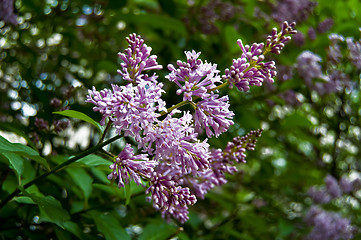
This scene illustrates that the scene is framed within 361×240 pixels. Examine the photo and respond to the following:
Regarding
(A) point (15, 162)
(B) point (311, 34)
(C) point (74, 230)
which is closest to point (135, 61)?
(A) point (15, 162)

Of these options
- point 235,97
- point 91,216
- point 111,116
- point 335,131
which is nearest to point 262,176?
point 335,131

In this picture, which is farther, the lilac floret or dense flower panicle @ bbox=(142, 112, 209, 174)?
the lilac floret

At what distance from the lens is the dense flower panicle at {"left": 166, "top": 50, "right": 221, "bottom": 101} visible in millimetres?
1463

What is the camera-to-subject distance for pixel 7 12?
8.74 feet

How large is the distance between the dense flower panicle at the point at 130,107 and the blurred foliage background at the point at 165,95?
2.38 feet

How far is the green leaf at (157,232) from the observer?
2254mm

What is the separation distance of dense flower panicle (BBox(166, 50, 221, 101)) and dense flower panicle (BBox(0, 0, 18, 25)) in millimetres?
1684

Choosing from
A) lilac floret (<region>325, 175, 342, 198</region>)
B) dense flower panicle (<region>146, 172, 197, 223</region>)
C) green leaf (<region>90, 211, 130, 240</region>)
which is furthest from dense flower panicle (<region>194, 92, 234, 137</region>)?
lilac floret (<region>325, 175, 342, 198</region>)

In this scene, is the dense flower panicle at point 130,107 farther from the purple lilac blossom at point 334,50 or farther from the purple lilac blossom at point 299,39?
the purple lilac blossom at point 299,39

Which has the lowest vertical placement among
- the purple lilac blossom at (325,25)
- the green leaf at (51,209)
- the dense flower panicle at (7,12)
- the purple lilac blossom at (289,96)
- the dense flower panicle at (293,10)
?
the green leaf at (51,209)

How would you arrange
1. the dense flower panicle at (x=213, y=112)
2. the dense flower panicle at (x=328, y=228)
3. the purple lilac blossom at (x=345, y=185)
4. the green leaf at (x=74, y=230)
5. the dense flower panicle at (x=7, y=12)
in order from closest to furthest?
the dense flower panicle at (x=213, y=112), the green leaf at (x=74, y=230), the dense flower panicle at (x=7, y=12), the dense flower panicle at (x=328, y=228), the purple lilac blossom at (x=345, y=185)

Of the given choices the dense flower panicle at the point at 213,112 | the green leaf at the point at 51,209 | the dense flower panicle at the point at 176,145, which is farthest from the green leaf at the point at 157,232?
the dense flower panicle at the point at 213,112

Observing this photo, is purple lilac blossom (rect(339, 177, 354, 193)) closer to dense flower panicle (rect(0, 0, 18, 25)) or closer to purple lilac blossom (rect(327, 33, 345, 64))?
purple lilac blossom (rect(327, 33, 345, 64))

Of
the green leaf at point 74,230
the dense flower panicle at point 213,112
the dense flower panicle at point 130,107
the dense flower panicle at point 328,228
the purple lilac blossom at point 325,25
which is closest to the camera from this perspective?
the dense flower panicle at point 130,107
